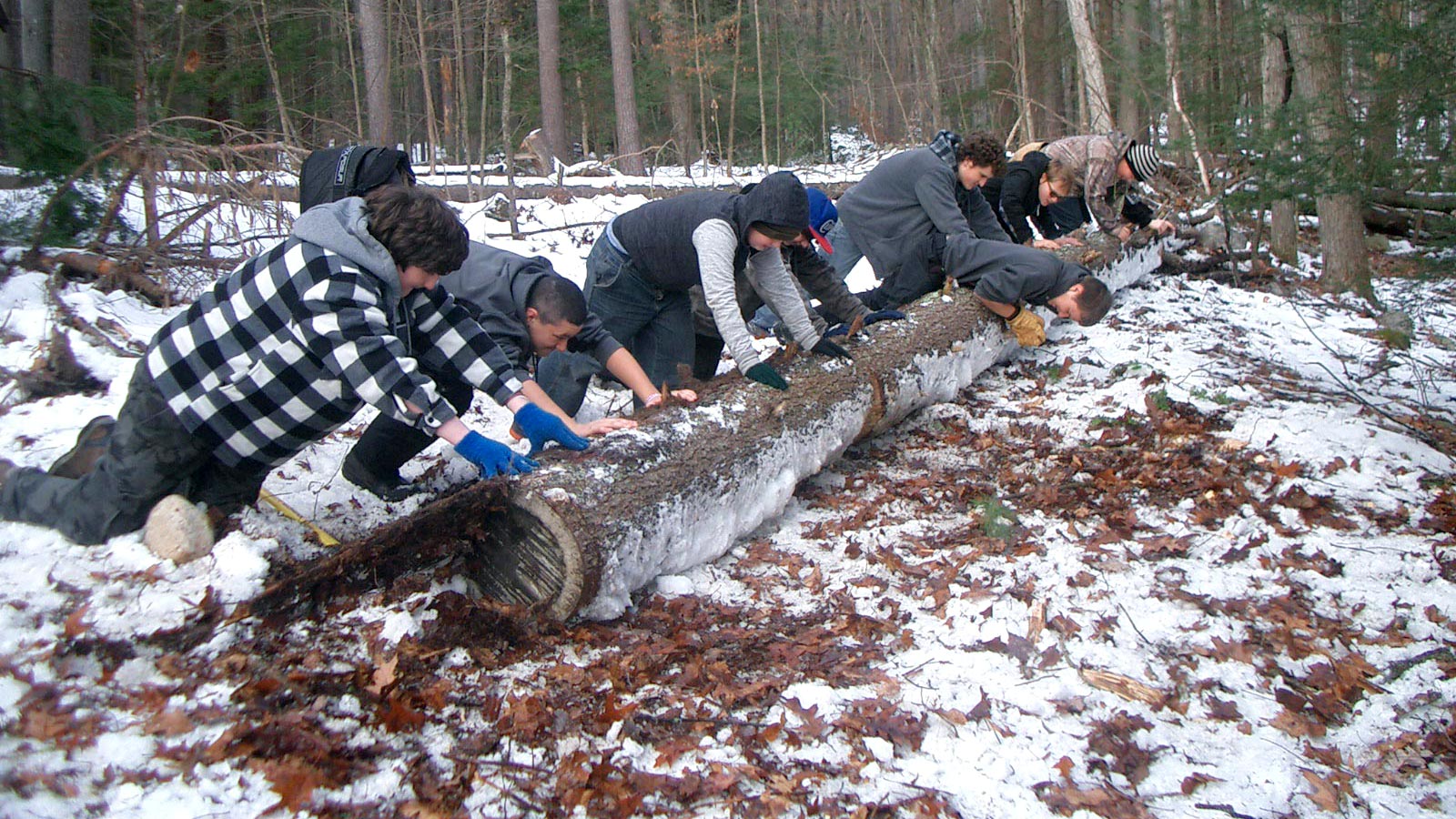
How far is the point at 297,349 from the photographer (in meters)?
2.74

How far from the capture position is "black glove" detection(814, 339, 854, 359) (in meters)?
4.32

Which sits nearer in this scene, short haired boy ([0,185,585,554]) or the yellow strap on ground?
short haired boy ([0,185,585,554])

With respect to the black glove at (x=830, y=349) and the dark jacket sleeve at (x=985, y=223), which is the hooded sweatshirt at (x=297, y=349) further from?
the dark jacket sleeve at (x=985, y=223)

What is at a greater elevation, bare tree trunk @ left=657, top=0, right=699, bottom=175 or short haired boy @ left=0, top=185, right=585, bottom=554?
bare tree trunk @ left=657, top=0, right=699, bottom=175

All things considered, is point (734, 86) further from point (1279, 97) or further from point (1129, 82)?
point (1279, 97)

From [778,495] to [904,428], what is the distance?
1.45 metres

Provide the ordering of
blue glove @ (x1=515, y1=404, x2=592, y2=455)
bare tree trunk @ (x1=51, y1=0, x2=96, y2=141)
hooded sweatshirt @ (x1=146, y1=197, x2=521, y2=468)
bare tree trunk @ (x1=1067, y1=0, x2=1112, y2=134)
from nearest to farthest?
hooded sweatshirt @ (x1=146, y1=197, x2=521, y2=468) → blue glove @ (x1=515, y1=404, x2=592, y2=455) → bare tree trunk @ (x1=51, y1=0, x2=96, y2=141) → bare tree trunk @ (x1=1067, y1=0, x2=1112, y2=134)

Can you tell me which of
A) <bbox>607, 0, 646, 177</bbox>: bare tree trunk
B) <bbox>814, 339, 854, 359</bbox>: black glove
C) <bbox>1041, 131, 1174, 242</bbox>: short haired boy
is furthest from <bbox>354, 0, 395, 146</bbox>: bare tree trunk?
<bbox>814, 339, 854, 359</bbox>: black glove

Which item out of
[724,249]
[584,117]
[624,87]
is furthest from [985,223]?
[584,117]

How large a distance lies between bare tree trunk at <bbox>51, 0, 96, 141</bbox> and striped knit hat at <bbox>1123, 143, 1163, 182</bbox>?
374 inches

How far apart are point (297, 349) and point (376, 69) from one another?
1090cm

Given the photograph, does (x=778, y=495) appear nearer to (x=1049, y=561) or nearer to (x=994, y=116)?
(x=1049, y=561)

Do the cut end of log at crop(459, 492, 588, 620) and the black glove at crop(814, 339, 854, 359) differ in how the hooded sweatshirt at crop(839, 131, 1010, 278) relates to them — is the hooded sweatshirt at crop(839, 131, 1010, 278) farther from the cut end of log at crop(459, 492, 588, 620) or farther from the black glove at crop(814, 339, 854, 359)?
the cut end of log at crop(459, 492, 588, 620)

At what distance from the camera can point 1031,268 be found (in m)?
5.33
